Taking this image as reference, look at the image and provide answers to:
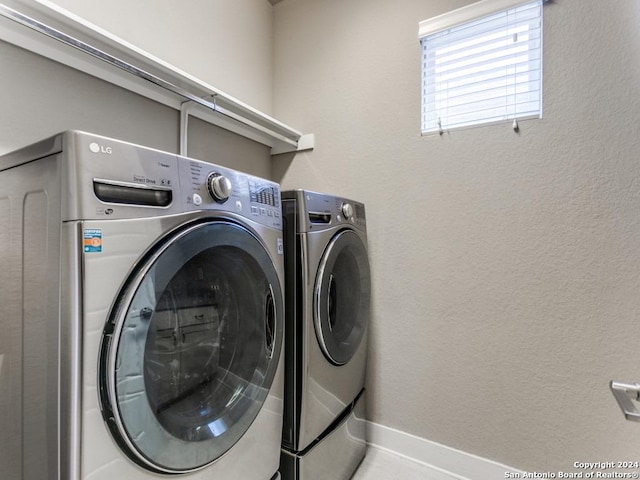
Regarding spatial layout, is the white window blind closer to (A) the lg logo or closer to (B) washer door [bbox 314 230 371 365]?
(B) washer door [bbox 314 230 371 365]

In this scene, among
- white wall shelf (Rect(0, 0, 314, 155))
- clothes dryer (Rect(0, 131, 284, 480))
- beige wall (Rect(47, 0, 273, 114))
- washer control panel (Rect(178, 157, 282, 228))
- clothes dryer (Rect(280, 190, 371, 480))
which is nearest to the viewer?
clothes dryer (Rect(0, 131, 284, 480))

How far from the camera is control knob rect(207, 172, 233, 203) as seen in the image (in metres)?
0.81

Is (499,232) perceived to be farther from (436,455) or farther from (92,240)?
(92,240)

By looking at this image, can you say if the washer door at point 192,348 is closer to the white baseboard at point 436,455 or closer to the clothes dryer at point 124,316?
the clothes dryer at point 124,316

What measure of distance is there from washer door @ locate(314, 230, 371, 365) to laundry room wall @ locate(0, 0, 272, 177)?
34.2 inches

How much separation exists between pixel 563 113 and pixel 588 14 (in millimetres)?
386

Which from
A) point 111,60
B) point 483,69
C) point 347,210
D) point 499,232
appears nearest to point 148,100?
point 111,60

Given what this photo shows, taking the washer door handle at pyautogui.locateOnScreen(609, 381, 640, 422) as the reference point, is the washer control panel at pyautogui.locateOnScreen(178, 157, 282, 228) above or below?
above

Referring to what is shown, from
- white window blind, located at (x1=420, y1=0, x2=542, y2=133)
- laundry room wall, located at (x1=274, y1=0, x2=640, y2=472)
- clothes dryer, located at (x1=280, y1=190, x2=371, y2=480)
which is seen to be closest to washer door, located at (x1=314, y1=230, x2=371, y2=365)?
clothes dryer, located at (x1=280, y1=190, x2=371, y2=480)

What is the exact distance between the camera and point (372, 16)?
5.62 ft

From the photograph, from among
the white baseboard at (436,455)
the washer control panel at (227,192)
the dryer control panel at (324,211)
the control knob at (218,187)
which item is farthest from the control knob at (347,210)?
the white baseboard at (436,455)

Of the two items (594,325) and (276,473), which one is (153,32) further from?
(594,325)

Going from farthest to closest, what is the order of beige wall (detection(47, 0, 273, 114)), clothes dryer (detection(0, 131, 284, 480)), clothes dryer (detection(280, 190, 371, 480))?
beige wall (detection(47, 0, 273, 114)), clothes dryer (detection(280, 190, 371, 480)), clothes dryer (detection(0, 131, 284, 480))

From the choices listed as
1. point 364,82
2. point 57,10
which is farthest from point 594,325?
point 57,10
